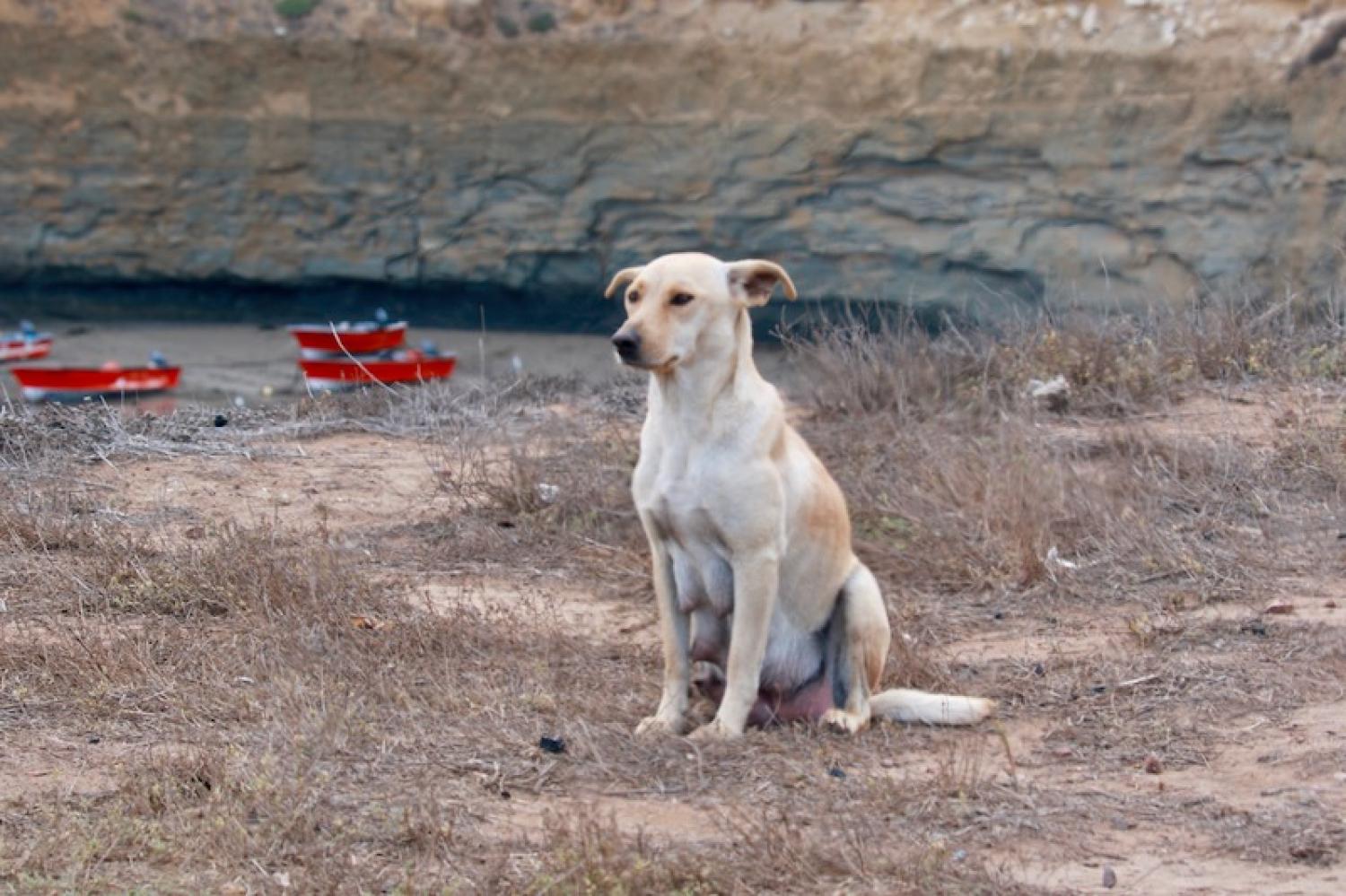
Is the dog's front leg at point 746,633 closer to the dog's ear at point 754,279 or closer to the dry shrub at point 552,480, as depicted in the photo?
the dog's ear at point 754,279

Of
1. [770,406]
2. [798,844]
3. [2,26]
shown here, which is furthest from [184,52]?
[798,844]

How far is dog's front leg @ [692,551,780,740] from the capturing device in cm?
474

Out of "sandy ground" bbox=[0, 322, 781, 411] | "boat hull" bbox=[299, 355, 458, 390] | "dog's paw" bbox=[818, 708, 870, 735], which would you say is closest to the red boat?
"boat hull" bbox=[299, 355, 458, 390]

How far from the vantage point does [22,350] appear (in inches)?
627

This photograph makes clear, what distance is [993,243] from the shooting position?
15.6 m

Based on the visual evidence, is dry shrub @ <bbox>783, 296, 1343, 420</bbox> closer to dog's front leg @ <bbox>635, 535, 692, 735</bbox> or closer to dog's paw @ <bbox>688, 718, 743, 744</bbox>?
dog's front leg @ <bbox>635, 535, 692, 735</bbox>

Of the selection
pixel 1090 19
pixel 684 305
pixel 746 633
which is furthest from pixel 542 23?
pixel 746 633

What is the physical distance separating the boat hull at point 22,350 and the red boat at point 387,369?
Result: 9.38 ft

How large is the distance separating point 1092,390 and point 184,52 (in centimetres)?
1095

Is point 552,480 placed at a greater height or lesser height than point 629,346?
lesser

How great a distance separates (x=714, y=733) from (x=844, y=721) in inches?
16.2

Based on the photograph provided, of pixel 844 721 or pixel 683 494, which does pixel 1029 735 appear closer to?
pixel 844 721

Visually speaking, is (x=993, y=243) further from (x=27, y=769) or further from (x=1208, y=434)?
(x=27, y=769)

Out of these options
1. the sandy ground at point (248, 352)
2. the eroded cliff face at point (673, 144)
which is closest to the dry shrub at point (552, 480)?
the sandy ground at point (248, 352)
